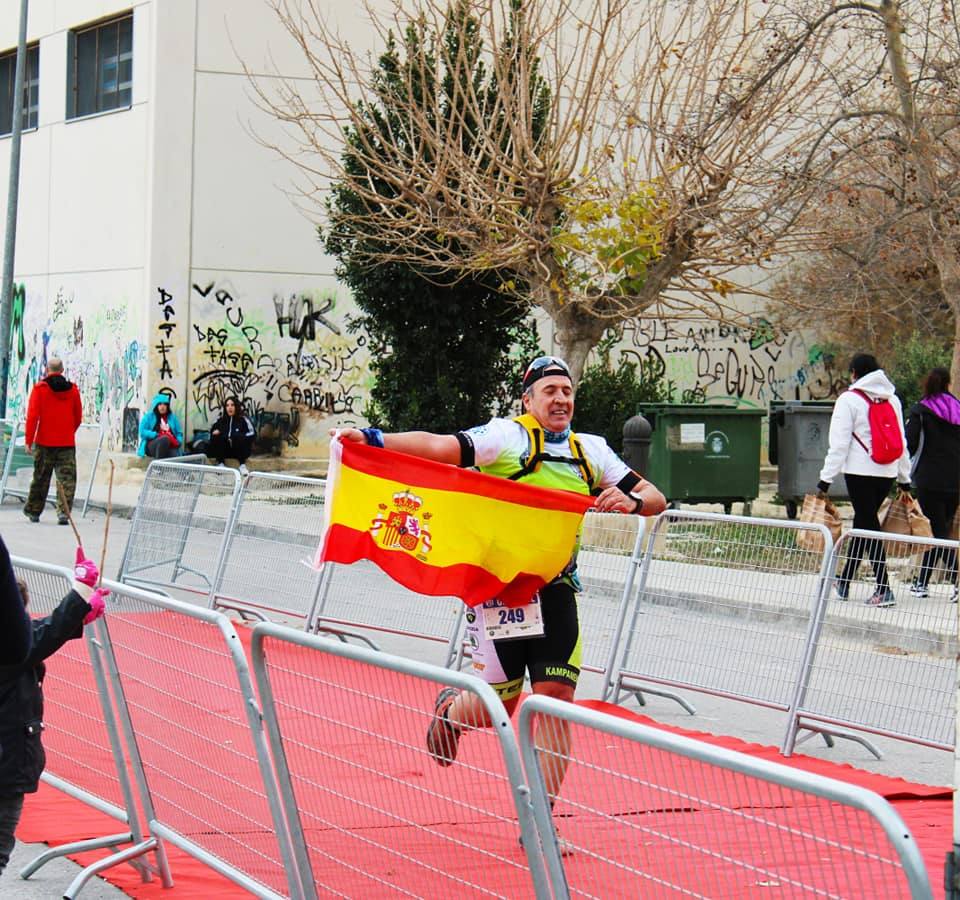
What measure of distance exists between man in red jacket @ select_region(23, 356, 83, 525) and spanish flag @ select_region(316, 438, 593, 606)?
13.3m

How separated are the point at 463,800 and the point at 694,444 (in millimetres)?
15749

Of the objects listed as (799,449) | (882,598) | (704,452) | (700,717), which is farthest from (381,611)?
(799,449)

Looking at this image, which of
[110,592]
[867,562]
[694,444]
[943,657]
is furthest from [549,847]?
[694,444]

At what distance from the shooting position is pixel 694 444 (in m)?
19.3

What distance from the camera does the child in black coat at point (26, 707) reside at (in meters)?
4.44

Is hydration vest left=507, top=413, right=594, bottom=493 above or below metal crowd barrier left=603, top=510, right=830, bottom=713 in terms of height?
above

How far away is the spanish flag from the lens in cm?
568

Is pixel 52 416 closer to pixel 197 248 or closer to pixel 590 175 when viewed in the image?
pixel 590 175

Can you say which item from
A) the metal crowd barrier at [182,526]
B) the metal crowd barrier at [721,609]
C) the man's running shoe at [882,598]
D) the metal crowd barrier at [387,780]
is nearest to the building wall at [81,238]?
the metal crowd barrier at [182,526]

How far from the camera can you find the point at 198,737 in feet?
16.1

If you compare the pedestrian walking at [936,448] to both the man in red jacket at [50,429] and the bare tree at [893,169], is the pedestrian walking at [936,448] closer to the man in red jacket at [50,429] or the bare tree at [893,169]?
the bare tree at [893,169]

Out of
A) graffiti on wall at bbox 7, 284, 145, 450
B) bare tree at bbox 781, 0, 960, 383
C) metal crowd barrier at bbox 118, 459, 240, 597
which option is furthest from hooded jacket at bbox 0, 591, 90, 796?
graffiti on wall at bbox 7, 284, 145, 450

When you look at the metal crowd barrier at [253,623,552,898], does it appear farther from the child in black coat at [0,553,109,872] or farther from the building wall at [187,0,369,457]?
the building wall at [187,0,369,457]

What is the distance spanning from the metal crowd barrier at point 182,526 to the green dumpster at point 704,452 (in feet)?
28.5
